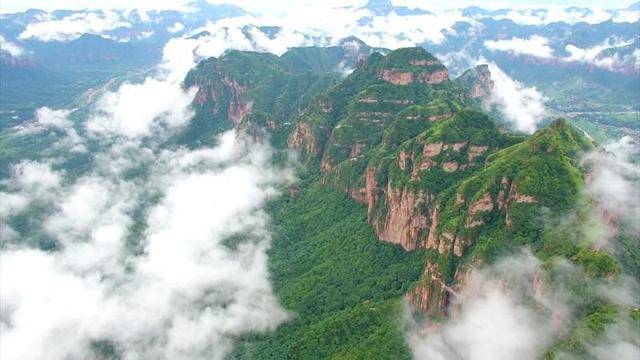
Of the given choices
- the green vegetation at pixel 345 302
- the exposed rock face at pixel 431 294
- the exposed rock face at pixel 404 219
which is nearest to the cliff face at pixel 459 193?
the exposed rock face at pixel 404 219

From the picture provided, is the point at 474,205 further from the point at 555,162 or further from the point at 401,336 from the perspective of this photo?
the point at 401,336

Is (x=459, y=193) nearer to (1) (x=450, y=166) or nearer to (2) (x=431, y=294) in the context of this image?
(1) (x=450, y=166)

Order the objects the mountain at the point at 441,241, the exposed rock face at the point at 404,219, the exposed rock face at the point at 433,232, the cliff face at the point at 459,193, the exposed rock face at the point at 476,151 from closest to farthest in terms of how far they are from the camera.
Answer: the mountain at the point at 441,241 < the cliff face at the point at 459,193 < the exposed rock face at the point at 433,232 < the exposed rock face at the point at 404,219 < the exposed rock face at the point at 476,151

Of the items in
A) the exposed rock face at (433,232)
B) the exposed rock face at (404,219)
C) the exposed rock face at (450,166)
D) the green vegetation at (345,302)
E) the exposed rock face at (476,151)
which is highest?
the exposed rock face at (476,151)

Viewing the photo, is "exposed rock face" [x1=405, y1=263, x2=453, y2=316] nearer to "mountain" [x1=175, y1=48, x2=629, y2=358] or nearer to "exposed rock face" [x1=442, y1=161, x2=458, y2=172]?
"mountain" [x1=175, y1=48, x2=629, y2=358]

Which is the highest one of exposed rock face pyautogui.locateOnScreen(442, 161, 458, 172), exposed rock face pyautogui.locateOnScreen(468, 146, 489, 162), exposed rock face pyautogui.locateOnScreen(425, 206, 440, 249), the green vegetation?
exposed rock face pyautogui.locateOnScreen(468, 146, 489, 162)

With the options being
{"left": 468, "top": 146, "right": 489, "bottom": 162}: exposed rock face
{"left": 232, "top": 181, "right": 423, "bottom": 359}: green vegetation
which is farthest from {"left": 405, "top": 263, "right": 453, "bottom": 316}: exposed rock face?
{"left": 468, "top": 146, "right": 489, "bottom": 162}: exposed rock face

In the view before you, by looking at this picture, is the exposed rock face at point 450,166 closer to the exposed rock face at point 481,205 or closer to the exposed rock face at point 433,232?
the exposed rock face at point 433,232

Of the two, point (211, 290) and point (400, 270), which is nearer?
point (400, 270)

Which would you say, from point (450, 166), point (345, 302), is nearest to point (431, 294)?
point (345, 302)

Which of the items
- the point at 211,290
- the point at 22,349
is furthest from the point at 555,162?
the point at 22,349

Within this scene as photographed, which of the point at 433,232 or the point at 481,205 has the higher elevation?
the point at 481,205
